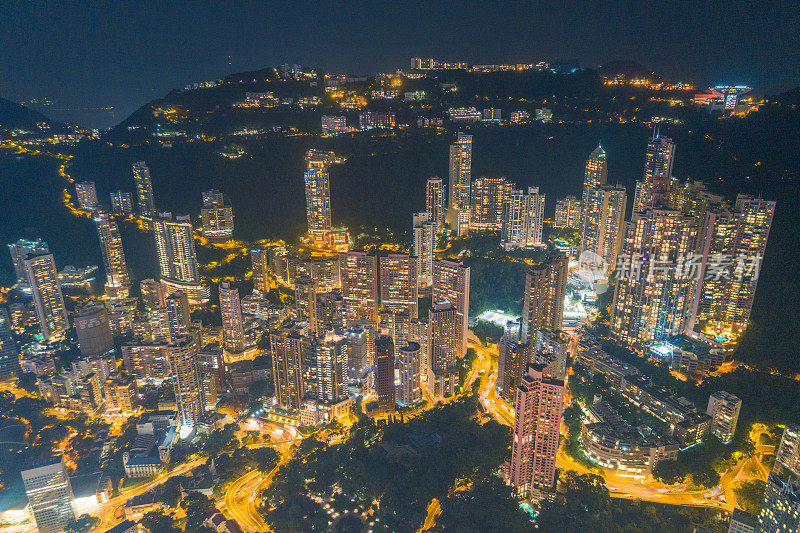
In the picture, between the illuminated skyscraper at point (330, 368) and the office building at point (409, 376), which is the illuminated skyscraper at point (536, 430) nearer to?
the office building at point (409, 376)

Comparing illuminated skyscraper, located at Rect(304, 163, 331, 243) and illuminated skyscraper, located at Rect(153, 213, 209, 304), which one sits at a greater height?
illuminated skyscraper, located at Rect(304, 163, 331, 243)

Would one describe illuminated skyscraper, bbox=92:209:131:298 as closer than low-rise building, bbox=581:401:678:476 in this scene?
No

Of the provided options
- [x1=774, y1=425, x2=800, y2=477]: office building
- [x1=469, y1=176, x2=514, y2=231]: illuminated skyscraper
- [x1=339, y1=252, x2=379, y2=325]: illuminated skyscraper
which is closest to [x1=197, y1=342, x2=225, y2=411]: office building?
[x1=339, y1=252, x2=379, y2=325]: illuminated skyscraper

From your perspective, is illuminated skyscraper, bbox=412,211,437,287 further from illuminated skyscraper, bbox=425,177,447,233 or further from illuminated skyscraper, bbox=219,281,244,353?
illuminated skyscraper, bbox=219,281,244,353

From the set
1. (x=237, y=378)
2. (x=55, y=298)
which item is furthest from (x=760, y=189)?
(x=55, y=298)

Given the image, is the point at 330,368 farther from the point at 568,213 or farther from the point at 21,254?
the point at 21,254

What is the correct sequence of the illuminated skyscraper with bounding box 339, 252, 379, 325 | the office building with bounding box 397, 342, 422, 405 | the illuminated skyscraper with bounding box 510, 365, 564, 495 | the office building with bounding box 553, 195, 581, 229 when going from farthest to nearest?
1. the office building with bounding box 553, 195, 581, 229
2. the illuminated skyscraper with bounding box 339, 252, 379, 325
3. the office building with bounding box 397, 342, 422, 405
4. the illuminated skyscraper with bounding box 510, 365, 564, 495

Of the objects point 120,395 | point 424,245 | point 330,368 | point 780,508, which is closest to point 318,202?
point 424,245
